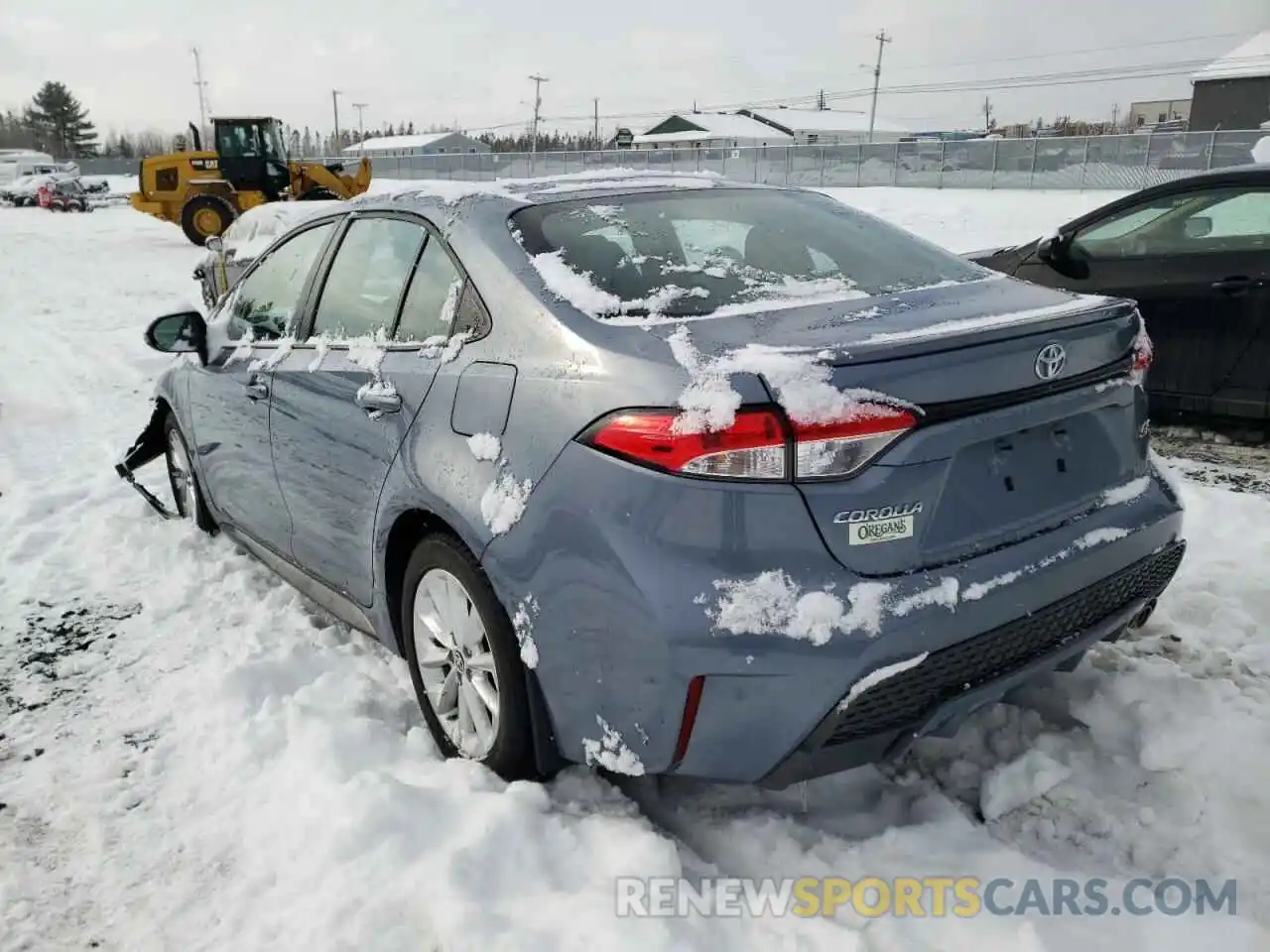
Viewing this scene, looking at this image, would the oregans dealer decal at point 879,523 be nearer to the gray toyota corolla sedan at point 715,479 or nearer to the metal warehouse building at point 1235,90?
the gray toyota corolla sedan at point 715,479

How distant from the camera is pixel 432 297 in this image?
285 cm

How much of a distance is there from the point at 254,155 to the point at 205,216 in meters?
1.84

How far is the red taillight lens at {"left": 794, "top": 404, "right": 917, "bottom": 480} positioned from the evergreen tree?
115m

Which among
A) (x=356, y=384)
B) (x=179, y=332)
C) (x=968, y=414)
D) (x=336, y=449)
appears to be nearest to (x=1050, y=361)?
(x=968, y=414)

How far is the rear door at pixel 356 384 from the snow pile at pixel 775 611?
44.5 inches

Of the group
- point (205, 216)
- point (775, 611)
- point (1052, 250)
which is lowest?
point (775, 611)

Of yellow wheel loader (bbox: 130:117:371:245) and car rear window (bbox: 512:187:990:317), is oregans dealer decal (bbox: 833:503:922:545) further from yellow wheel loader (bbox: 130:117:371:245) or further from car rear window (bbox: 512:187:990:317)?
yellow wheel loader (bbox: 130:117:371:245)

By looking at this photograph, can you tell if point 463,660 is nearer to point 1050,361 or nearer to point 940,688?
point 940,688

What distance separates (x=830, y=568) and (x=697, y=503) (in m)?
0.31

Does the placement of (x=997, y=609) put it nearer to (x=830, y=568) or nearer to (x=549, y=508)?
(x=830, y=568)

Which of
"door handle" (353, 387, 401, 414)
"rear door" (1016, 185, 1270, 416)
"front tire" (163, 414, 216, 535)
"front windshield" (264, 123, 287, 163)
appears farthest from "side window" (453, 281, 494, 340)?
"front windshield" (264, 123, 287, 163)

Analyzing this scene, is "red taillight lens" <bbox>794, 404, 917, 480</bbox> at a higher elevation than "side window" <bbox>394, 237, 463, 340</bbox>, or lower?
lower

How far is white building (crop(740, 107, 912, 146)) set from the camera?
72.9 metres

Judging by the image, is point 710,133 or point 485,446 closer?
point 485,446
